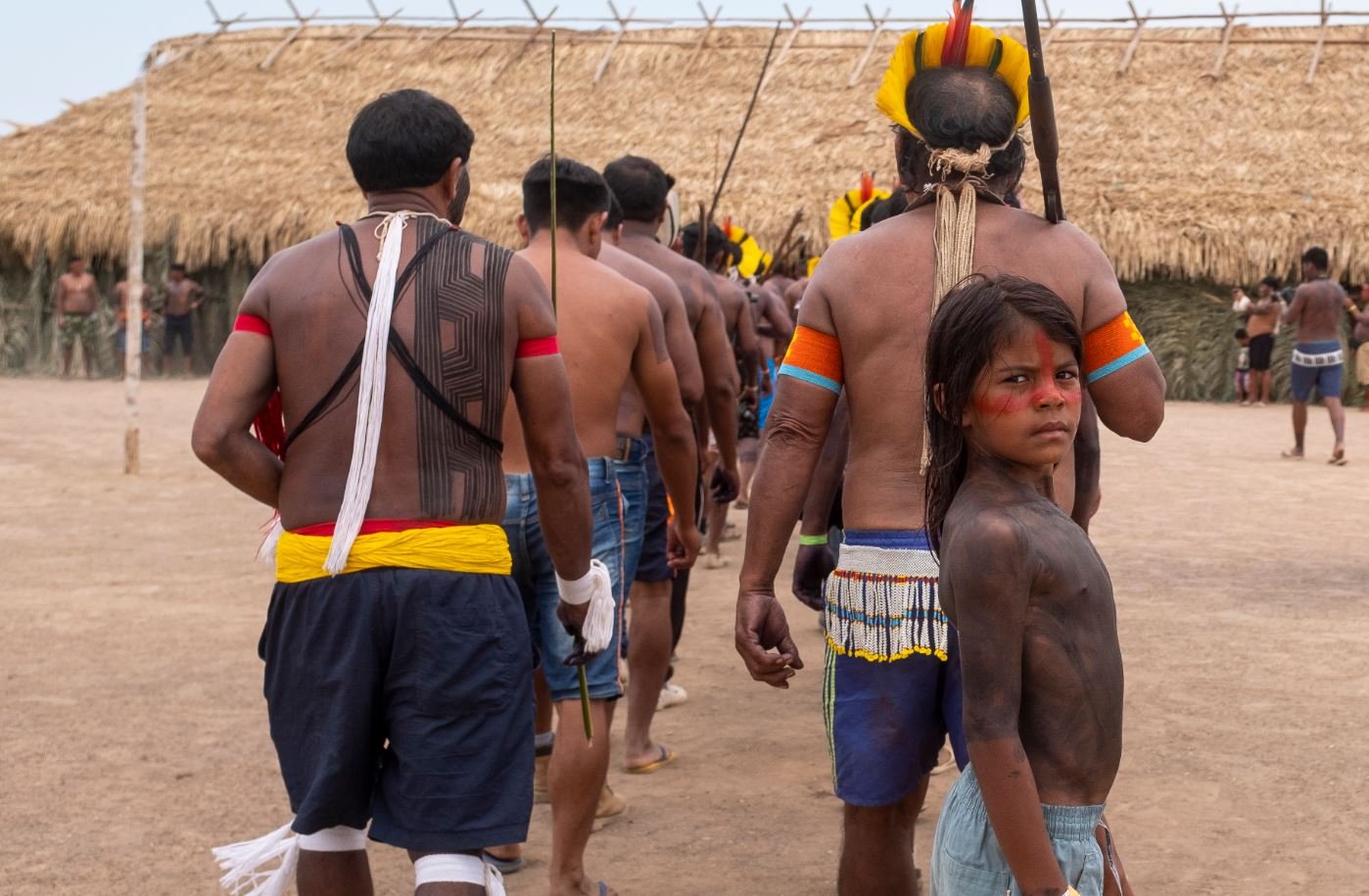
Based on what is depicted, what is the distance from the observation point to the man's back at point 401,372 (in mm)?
2811

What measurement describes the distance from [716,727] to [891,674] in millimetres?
2798

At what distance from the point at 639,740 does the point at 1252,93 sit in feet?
74.5

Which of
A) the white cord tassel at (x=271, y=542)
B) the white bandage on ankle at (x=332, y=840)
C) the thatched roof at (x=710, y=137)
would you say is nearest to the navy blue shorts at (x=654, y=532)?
the white cord tassel at (x=271, y=542)

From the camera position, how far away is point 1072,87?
26000mm

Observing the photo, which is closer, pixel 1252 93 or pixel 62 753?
pixel 62 753

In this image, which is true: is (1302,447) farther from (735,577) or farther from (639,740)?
(639,740)

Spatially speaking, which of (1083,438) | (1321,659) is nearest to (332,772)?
(1083,438)

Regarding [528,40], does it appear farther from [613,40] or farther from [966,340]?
[966,340]

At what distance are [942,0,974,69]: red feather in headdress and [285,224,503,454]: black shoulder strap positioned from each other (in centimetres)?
100

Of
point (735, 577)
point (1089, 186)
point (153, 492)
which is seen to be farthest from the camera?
point (1089, 186)

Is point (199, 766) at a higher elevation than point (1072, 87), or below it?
below

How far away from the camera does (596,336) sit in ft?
13.8

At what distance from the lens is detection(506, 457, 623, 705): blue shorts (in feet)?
12.7

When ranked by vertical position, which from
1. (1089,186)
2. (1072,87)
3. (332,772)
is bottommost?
(332,772)
